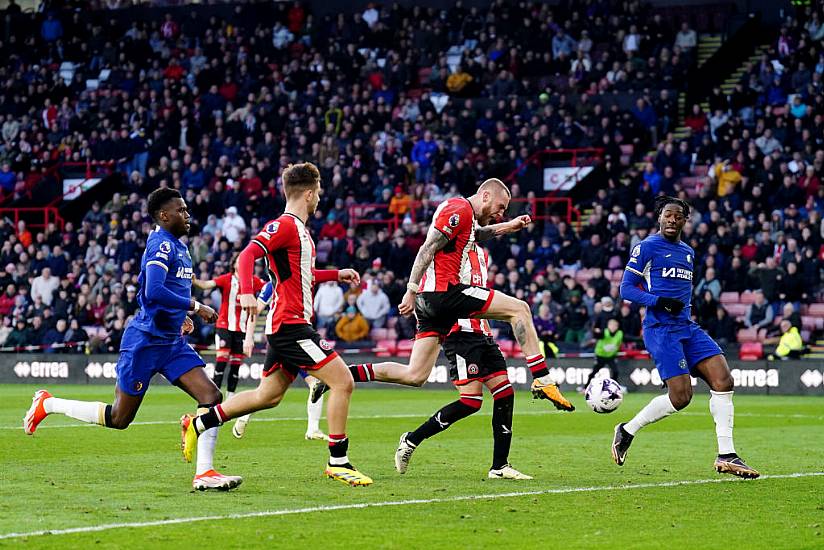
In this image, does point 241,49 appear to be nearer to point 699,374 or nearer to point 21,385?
point 21,385

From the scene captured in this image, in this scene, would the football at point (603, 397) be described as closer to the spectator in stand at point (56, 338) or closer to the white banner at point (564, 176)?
the white banner at point (564, 176)

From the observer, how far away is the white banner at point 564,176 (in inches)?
1363

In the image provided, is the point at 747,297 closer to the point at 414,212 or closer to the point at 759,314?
the point at 759,314

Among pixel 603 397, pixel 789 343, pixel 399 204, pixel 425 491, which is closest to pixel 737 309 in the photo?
pixel 789 343

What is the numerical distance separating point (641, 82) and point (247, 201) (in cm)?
1047

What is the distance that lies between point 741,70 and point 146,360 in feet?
97.9

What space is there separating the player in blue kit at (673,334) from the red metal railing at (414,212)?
67.5ft

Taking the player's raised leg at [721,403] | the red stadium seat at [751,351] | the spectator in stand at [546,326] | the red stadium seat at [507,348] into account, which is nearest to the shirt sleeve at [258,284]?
the player's raised leg at [721,403]

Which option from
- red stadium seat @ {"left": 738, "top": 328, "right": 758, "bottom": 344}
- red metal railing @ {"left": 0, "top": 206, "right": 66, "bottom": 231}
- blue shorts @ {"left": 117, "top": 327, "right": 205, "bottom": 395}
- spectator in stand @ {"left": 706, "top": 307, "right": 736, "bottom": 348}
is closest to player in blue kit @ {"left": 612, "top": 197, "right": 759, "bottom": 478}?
blue shorts @ {"left": 117, "top": 327, "right": 205, "bottom": 395}

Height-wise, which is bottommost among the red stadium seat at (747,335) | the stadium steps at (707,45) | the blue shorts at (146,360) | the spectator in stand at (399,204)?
the red stadium seat at (747,335)

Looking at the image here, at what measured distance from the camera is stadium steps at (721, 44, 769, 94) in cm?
3762

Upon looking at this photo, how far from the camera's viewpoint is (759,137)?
3238 cm

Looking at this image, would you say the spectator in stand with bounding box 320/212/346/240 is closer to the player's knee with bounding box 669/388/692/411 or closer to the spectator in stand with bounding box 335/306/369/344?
the spectator in stand with bounding box 335/306/369/344

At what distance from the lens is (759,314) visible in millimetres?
28000
